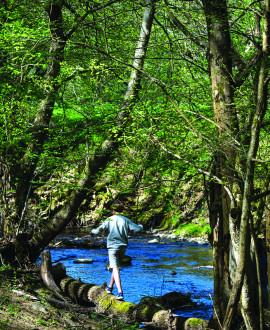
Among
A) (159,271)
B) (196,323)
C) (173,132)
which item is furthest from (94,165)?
(159,271)

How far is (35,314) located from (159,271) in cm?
736

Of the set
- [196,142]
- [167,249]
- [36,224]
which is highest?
[196,142]

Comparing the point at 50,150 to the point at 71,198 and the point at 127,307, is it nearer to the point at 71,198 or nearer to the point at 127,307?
the point at 71,198

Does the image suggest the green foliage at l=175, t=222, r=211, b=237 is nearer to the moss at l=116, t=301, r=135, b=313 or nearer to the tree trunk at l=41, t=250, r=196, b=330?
the tree trunk at l=41, t=250, r=196, b=330

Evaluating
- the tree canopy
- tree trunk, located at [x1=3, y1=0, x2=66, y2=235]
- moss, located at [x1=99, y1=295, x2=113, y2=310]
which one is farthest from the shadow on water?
the tree canopy

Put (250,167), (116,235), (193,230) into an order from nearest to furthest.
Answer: (250,167) → (116,235) → (193,230)

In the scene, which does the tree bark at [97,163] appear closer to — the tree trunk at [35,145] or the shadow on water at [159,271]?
the tree trunk at [35,145]

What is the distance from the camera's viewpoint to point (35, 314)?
516 centimetres

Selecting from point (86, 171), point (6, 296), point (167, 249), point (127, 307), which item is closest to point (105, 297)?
point (127, 307)

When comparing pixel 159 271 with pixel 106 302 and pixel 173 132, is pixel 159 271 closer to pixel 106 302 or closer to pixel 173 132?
pixel 106 302

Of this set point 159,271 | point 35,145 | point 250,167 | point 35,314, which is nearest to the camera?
point 250,167

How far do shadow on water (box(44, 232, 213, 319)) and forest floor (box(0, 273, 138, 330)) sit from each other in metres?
2.43

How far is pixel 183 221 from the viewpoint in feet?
72.2

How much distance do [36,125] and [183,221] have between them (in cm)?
1520
